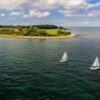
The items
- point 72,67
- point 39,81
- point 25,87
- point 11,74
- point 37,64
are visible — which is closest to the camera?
point 25,87

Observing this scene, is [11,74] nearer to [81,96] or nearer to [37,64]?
[37,64]

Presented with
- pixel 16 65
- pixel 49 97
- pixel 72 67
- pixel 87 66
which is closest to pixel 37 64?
pixel 16 65

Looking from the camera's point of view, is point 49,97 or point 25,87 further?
point 25,87

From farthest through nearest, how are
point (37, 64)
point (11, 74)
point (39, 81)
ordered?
point (37, 64) < point (11, 74) < point (39, 81)

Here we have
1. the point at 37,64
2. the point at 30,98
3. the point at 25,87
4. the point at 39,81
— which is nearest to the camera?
the point at 30,98

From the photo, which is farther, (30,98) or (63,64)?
(63,64)

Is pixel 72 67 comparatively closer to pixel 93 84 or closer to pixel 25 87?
pixel 93 84

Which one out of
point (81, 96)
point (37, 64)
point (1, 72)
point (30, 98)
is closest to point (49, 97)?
point (30, 98)

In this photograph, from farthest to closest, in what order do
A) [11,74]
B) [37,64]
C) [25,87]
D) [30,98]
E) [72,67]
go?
[37,64] → [72,67] → [11,74] → [25,87] → [30,98]

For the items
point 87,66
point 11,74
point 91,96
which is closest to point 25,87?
point 11,74
